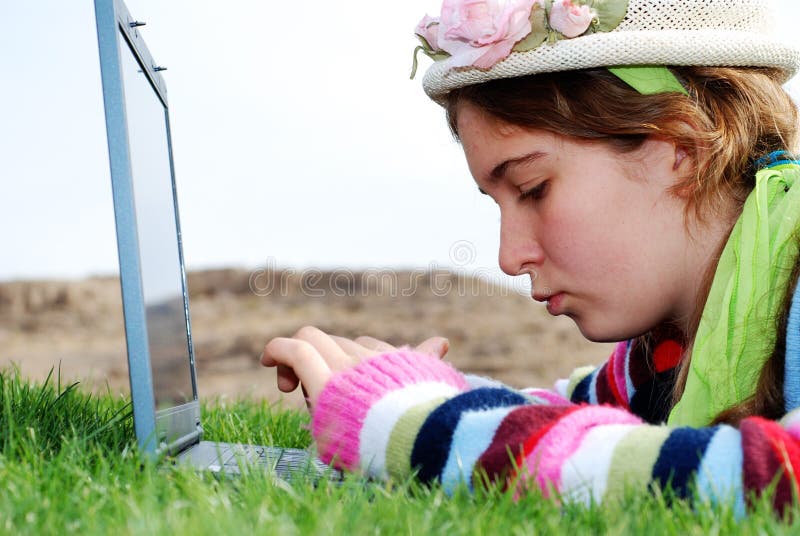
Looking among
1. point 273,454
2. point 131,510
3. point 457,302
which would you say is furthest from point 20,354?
point 131,510

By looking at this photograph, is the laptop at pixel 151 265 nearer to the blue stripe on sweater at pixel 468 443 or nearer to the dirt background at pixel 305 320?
the blue stripe on sweater at pixel 468 443

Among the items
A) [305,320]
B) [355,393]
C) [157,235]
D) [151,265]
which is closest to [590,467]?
[355,393]

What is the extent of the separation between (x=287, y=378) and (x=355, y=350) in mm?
Answer: 145

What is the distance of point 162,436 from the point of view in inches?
48.4

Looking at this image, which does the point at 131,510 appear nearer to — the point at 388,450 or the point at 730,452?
the point at 388,450

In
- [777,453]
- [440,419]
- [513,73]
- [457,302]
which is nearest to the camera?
[777,453]

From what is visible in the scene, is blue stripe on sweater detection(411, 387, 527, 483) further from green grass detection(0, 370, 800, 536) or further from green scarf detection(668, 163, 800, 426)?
green scarf detection(668, 163, 800, 426)

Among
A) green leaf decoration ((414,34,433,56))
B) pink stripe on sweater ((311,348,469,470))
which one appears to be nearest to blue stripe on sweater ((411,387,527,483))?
pink stripe on sweater ((311,348,469,470))

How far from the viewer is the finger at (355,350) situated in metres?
1.41

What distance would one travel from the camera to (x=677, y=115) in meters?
1.67

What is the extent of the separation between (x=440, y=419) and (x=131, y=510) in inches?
18.2

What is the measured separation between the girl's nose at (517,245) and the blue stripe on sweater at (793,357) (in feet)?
1.70

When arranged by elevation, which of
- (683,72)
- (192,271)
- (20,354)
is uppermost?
(683,72)

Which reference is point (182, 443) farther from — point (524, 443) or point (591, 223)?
point (591, 223)
